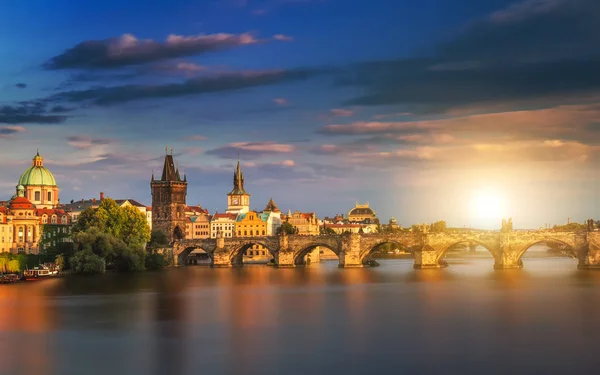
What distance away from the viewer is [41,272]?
89250mm

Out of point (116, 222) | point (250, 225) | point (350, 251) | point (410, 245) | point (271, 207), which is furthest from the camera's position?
point (271, 207)

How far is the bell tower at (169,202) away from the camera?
5206 inches

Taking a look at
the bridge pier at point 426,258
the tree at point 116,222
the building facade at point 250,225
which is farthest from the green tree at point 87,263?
the building facade at point 250,225

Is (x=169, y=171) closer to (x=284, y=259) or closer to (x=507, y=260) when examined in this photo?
(x=284, y=259)

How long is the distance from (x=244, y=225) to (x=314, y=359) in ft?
387

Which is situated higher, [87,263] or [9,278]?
[87,263]

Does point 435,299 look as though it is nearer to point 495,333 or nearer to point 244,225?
point 495,333

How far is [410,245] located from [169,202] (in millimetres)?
45651

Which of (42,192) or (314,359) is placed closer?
(314,359)

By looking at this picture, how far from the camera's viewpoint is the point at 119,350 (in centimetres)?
4322

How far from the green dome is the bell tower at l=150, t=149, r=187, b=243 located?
20146 millimetres

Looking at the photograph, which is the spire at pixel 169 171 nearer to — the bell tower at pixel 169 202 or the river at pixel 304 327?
the bell tower at pixel 169 202

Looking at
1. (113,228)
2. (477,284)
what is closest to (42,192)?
(113,228)

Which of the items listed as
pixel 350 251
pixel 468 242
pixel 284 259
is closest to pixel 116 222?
pixel 284 259
